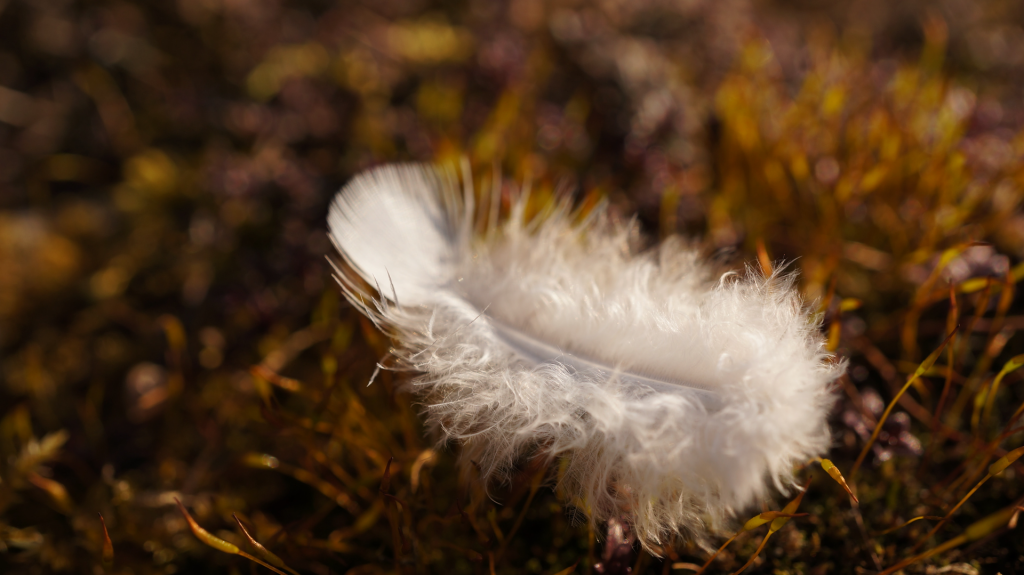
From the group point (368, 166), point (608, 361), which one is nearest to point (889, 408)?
point (608, 361)

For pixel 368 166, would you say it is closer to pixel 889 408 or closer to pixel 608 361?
pixel 608 361

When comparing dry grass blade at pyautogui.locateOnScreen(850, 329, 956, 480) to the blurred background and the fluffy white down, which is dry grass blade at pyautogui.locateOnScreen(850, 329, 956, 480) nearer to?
the blurred background

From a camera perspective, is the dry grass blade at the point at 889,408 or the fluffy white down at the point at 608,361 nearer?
the fluffy white down at the point at 608,361

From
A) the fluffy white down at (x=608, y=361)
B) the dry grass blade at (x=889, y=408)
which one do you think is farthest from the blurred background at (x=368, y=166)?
the fluffy white down at (x=608, y=361)

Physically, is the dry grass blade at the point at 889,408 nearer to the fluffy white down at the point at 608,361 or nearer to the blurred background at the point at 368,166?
the blurred background at the point at 368,166

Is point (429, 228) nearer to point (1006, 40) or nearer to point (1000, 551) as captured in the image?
point (1000, 551)

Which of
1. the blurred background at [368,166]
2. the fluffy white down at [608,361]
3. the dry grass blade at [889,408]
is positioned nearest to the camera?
the fluffy white down at [608,361]
